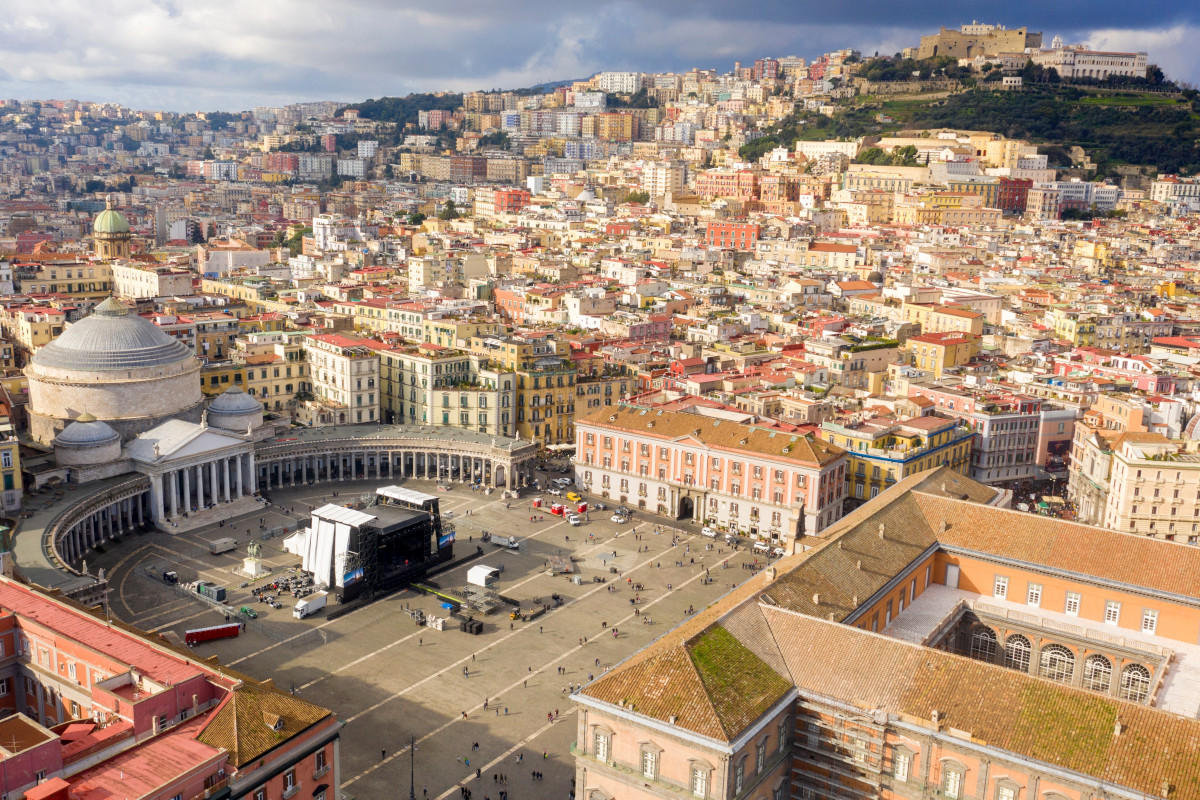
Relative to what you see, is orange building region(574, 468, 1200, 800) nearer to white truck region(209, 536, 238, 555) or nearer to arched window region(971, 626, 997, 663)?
arched window region(971, 626, 997, 663)

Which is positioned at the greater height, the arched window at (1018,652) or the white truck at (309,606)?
the arched window at (1018,652)

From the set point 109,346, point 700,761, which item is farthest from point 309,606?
point 109,346

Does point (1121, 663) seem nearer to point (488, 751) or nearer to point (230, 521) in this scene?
point (488, 751)

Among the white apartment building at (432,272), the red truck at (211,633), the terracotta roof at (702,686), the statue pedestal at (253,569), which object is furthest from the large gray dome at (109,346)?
the terracotta roof at (702,686)

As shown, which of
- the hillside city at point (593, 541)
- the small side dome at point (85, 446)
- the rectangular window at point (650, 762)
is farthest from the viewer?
the small side dome at point (85, 446)

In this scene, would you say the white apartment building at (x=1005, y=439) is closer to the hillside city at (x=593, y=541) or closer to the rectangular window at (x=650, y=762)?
the hillside city at (x=593, y=541)

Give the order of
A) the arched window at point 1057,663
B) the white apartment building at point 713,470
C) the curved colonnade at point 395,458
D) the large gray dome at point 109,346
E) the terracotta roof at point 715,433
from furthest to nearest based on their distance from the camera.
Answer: the curved colonnade at point 395,458 < the large gray dome at point 109,346 < the terracotta roof at point 715,433 < the white apartment building at point 713,470 < the arched window at point 1057,663

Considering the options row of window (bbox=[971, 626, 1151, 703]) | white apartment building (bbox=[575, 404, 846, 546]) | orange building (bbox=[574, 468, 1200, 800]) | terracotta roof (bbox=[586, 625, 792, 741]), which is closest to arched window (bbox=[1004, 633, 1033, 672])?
row of window (bbox=[971, 626, 1151, 703])

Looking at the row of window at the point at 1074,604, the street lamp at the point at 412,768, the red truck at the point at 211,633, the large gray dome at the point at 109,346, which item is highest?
the large gray dome at the point at 109,346
